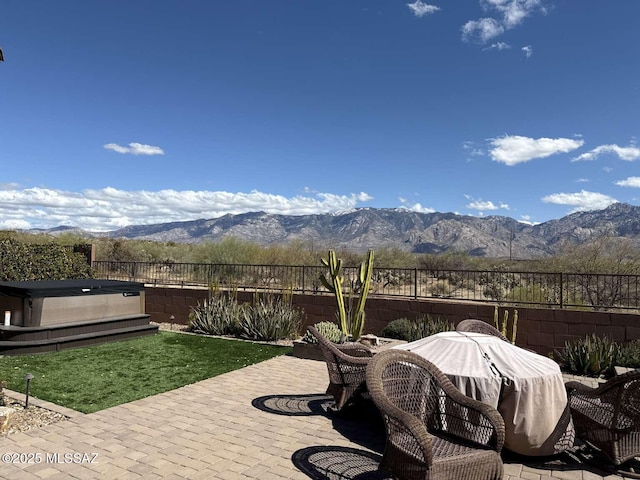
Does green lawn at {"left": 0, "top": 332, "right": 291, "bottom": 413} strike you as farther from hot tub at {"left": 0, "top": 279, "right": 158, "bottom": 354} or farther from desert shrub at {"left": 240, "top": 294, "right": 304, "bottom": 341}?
desert shrub at {"left": 240, "top": 294, "right": 304, "bottom": 341}

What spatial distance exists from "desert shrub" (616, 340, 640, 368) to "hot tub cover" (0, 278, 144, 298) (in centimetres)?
981

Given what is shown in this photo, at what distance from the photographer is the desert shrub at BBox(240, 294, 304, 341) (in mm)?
10148

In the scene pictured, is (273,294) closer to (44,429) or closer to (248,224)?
(44,429)

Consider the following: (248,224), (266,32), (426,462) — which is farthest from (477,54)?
(248,224)

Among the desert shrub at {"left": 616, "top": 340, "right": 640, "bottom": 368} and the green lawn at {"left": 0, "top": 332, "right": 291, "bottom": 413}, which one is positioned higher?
the desert shrub at {"left": 616, "top": 340, "right": 640, "bottom": 368}

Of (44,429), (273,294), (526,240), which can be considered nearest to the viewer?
(44,429)

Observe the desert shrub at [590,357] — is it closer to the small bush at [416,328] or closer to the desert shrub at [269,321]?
the small bush at [416,328]

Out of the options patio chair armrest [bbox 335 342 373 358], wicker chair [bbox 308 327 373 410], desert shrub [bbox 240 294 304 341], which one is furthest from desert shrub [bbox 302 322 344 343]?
wicker chair [bbox 308 327 373 410]

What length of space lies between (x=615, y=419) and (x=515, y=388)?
0.88m

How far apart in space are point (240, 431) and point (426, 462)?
2.50 m

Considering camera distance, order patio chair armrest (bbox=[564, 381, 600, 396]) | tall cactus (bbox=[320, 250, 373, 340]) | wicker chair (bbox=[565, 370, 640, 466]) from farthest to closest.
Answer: tall cactus (bbox=[320, 250, 373, 340]) < patio chair armrest (bbox=[564, 381, 600, 396]) < wicker chair (bbox=[565, 370, 640, 466])

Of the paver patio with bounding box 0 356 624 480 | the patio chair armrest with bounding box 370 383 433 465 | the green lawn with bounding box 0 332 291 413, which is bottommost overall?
the green lawn with bounding box 0 332 291 413

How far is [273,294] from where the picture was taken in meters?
11.8

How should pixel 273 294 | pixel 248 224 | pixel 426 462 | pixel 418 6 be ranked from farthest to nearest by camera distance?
1. pixel 248 224
2. pixel 418 6
3. pixel 273 294
4. pixel 426 462
